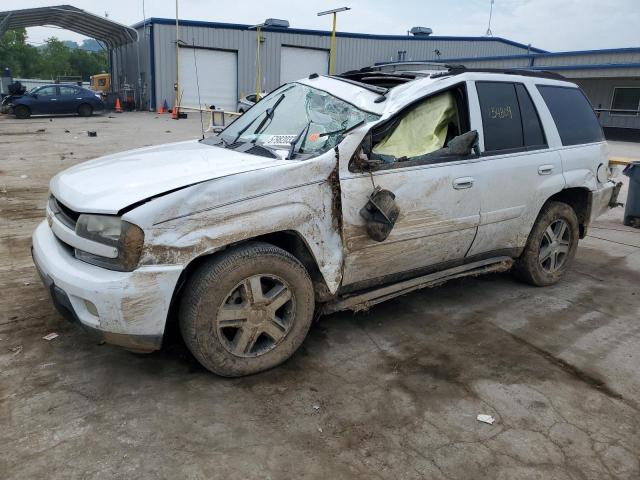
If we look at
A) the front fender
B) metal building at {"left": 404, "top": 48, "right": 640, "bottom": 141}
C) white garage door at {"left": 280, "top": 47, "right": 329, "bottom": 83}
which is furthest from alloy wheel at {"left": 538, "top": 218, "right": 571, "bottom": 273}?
white garage door at {"left": 280, "top": 47, "right": 329, "bottom": 83}

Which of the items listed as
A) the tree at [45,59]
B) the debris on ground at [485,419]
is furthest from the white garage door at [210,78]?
the debris on ground at [485,419]

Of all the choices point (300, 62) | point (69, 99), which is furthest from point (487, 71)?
point (300, 62)

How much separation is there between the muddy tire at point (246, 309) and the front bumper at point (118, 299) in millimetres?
173

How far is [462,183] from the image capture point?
368cm

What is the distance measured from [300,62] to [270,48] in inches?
88.8

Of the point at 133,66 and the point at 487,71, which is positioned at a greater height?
the point at 133,66

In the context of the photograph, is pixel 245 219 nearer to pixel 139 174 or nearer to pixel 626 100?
pixel 139 174

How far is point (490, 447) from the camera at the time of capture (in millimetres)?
2576

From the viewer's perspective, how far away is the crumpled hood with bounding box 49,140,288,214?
107 inches

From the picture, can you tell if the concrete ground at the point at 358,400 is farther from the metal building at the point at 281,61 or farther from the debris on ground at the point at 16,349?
the metal building at the point at 281,61

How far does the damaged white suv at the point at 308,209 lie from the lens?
8.76ft

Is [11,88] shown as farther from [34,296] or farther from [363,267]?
[363,267]

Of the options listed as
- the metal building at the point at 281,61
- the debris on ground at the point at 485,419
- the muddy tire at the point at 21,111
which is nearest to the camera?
the debris on ground at the point at 485,419

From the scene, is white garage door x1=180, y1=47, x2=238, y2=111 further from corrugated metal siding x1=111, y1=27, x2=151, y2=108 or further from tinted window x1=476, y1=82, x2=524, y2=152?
tinted window x1=476, y1=82, x2=524, y2=152
